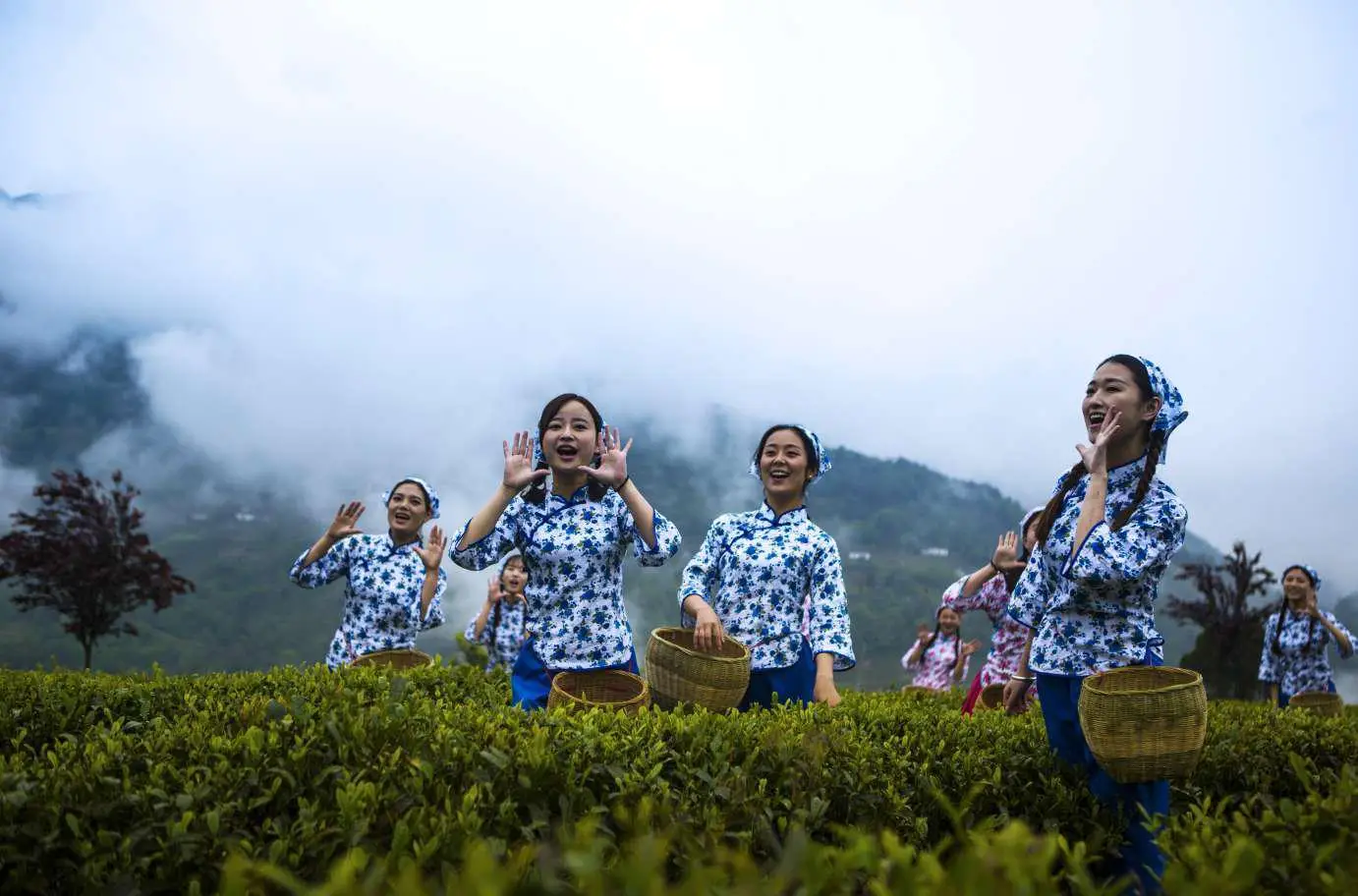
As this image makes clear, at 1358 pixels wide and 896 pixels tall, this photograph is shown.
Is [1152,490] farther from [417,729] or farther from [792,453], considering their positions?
[417,729]

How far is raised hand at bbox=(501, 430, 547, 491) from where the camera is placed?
488 cm

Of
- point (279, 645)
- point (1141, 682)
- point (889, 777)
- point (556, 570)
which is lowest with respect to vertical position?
point (279, 645)

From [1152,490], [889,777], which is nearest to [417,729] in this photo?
[889,777]

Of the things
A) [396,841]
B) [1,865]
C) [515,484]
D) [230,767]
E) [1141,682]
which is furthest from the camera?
[515,484]

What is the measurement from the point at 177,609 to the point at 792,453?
5264 cm

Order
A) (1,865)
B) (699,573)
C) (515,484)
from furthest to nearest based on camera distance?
1. (699,573)
2. (515,484)
3. (1,865)

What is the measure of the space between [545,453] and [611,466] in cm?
45

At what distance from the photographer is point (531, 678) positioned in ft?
15.9

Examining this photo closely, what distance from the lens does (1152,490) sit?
3.92m

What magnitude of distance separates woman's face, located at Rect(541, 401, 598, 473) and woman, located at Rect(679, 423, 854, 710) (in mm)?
871

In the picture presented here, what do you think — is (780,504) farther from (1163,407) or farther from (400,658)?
(400,658)

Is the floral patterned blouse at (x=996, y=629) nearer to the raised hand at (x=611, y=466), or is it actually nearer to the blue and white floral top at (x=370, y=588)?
the raised hand at (x=611, y=466)

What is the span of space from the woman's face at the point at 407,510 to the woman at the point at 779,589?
311 centimetres

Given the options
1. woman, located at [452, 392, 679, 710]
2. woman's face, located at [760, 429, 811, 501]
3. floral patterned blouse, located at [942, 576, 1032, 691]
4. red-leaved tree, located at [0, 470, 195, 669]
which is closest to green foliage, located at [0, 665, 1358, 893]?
woman, located at [452, 392, 679, 710]
